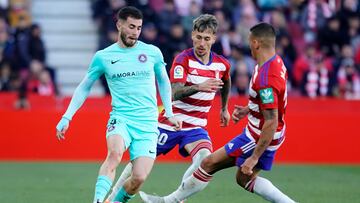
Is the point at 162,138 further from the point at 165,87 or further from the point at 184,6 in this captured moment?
the point at 184,6

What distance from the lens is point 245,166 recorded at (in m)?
9.86

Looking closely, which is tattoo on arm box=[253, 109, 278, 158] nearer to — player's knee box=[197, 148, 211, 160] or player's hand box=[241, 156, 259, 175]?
player's hand box=[241, 156, 259, 175]

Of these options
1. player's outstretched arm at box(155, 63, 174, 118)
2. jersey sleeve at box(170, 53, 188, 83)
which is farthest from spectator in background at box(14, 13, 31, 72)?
player's outstretched arm at box(155, 63, 174, 118)

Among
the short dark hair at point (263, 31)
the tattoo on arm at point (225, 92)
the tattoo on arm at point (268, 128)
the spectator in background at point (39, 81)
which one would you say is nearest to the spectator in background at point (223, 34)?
the spectator in background at point (39, 81)

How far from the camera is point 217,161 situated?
34.1 ft

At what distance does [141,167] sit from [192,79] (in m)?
1.73

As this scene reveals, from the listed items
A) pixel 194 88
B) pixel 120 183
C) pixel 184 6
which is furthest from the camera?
pixel 184 6

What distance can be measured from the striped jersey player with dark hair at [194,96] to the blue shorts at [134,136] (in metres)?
1.06

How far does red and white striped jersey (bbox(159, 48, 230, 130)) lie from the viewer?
11.4 metres

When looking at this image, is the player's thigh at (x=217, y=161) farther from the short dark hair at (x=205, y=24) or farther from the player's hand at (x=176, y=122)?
the short dark hair at (x=205, y=24)

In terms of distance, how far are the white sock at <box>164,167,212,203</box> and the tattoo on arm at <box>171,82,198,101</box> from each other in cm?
98

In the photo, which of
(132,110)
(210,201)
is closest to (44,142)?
(210,201)

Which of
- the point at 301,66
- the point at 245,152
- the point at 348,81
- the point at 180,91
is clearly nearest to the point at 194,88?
the point at 180,91

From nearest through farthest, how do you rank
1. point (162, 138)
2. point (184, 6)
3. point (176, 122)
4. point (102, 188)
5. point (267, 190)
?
point (102, 188)
point (267, 190)
point (176, 122)
point (162, 138)
point (184, 6)
